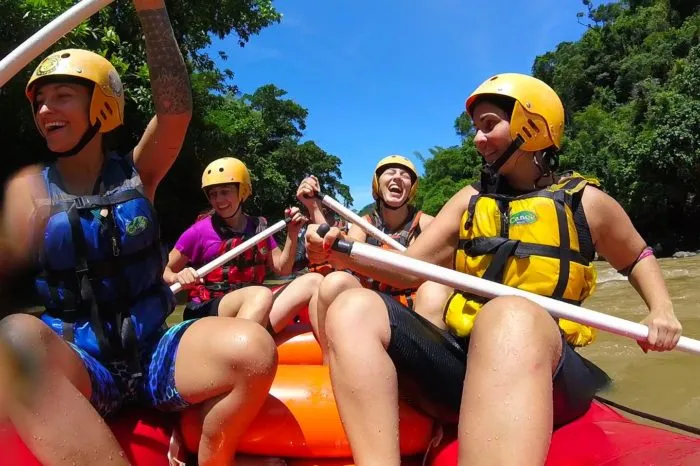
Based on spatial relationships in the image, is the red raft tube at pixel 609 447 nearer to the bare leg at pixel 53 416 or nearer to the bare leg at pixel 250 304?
the bare leg at pixel 53 416

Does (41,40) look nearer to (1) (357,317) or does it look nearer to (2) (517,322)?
(1) (357,317)

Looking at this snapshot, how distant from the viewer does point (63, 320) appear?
1594mm

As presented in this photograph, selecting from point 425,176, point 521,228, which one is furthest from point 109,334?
point 425,176

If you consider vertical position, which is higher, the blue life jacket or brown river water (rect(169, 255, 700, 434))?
the blue life jacket

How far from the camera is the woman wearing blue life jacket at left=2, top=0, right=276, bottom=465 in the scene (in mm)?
1297

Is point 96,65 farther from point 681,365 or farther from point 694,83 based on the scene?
point 694,83

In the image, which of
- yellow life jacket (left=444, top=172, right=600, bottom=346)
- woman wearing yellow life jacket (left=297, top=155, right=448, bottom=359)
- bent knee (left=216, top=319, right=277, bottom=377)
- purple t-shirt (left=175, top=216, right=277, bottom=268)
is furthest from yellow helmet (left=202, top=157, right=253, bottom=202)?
bent knee (left=216, top=319, right=277, bottom=377)

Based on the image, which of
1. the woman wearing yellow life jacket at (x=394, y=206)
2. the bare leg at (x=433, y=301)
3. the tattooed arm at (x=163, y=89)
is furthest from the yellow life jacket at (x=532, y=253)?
the woman wearing yellow life jacket at (x=394, y=206)

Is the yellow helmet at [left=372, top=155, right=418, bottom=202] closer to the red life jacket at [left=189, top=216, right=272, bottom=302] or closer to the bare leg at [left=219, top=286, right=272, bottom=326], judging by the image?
the red life jacket at [left=189, top=216, right=272, bottom=302]

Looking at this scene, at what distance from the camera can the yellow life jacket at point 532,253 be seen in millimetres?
1741

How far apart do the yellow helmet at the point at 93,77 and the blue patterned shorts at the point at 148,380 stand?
74cm

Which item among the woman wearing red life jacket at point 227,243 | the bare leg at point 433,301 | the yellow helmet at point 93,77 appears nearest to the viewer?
the yellow helmet at point 93,77

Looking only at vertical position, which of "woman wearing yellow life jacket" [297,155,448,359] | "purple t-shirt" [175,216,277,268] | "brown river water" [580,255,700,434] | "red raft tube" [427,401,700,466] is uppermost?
"woman wearing yellow life jacket" [297,155,448,359]

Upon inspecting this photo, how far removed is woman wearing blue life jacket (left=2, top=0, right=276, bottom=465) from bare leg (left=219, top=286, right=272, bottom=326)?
97 cm
